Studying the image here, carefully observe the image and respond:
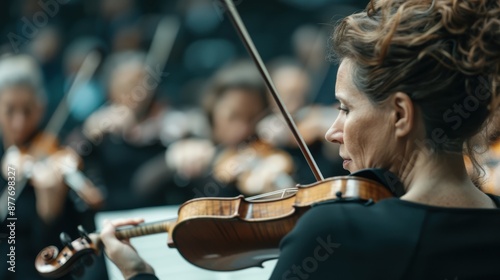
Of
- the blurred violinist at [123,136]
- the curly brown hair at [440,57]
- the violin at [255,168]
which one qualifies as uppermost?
the curly brown hair at [440,57]

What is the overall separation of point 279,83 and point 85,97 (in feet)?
3.27

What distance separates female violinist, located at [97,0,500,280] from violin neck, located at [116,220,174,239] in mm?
646

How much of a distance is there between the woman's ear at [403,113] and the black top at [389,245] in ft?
0.42

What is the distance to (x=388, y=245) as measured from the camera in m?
Answer: 1.21

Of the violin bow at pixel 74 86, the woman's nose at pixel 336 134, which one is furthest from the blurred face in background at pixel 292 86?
the woman's nose at pixel 336 134

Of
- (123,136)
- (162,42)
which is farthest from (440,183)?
(162,42)

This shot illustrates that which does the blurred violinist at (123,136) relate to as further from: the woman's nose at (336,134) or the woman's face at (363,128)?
the woman's face at (363,128)

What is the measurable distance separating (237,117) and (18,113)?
1.00 meters

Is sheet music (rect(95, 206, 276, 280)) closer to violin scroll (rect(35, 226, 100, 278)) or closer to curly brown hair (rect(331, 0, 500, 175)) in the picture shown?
violin scroll (rect(35, 226, 100, 278))

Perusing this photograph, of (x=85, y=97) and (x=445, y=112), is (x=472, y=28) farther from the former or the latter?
(x=85, y=97)

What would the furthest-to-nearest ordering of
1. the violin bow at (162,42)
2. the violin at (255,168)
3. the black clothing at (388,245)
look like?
the violin bow at (162,42) < the violin at (255,168) < the black clothing at (388,245)

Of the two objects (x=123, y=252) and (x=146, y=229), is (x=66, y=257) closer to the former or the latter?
(x=146, y=229)

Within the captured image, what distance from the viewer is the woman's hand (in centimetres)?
162

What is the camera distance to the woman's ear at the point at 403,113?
1312 millimetres
